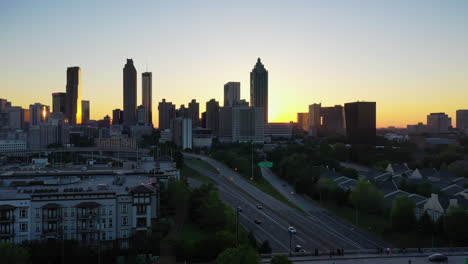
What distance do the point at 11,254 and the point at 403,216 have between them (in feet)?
123

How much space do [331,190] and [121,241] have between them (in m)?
33.6

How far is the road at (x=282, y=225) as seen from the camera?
40.2 metres

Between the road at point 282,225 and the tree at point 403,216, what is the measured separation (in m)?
4.20

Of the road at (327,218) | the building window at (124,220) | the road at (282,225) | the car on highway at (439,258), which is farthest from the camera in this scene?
the road at (327,218)

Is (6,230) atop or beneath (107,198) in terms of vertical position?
beneath

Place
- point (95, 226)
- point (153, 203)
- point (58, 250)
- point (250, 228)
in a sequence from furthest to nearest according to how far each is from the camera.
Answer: point (250, 228), point (153, 203), point (95, 226), point (58, 250)

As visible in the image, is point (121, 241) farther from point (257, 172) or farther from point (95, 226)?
point (257, 172)

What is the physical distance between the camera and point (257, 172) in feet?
268

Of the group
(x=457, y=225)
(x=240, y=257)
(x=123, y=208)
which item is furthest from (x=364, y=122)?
(x=240, y=257)

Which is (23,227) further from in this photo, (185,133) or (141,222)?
(185,133)

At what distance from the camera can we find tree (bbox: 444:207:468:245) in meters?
38.3

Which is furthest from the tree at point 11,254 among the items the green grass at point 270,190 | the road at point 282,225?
the green grass at point 270,190

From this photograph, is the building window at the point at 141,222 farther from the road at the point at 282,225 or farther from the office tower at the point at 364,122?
the office tower at the point at 364,122

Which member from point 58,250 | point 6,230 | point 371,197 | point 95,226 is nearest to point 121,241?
point 95,226
